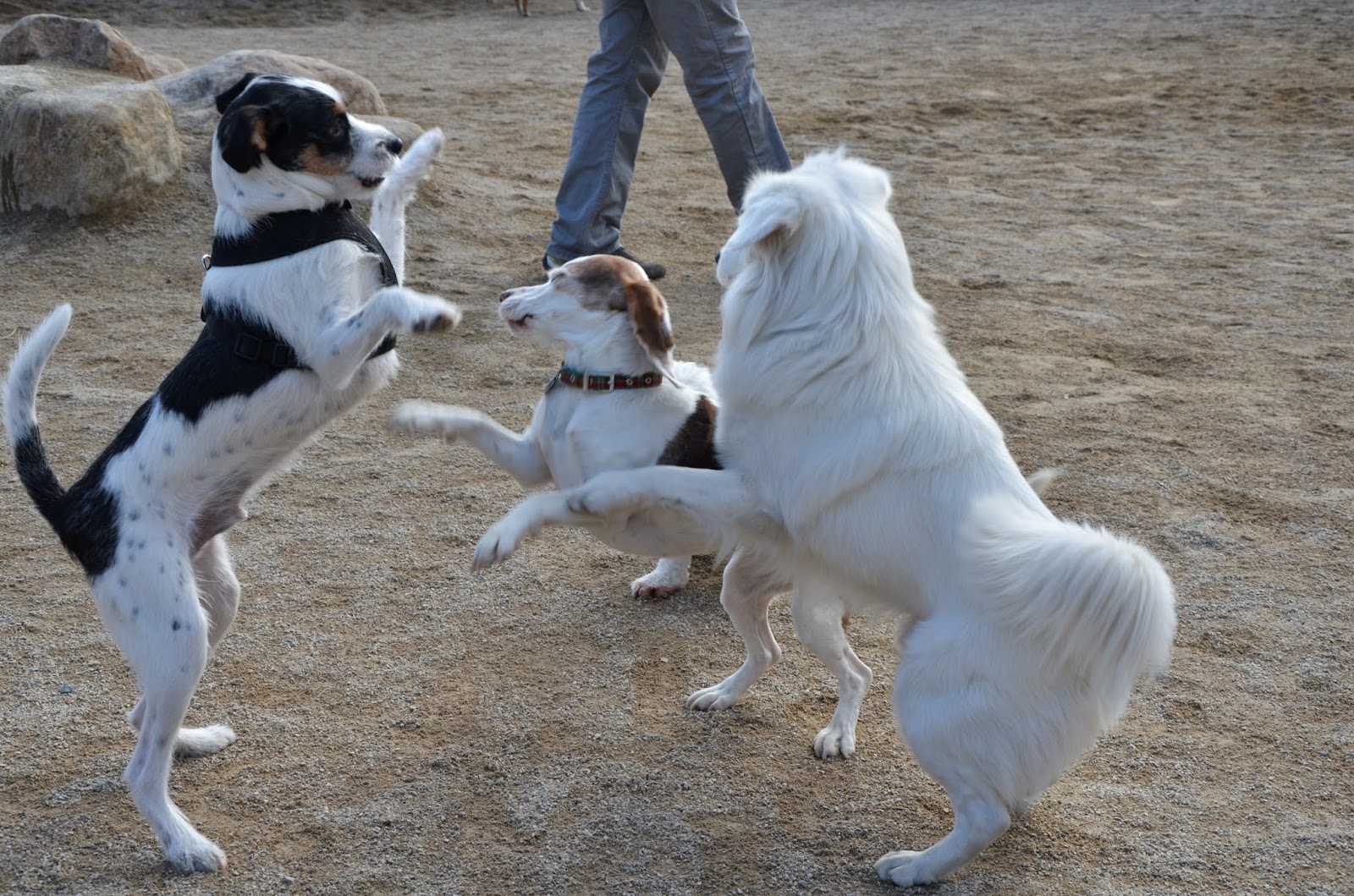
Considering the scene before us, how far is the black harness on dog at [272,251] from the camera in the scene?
309 centimetres

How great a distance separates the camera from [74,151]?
677 centimetres

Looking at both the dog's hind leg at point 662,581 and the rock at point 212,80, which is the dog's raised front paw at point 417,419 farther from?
the rock at point 212,80

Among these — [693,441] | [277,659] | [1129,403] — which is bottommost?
[277,659]

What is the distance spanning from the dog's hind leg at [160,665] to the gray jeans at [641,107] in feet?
12.6

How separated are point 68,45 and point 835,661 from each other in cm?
745

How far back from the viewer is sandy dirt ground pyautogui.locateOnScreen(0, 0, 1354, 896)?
289 centimetres

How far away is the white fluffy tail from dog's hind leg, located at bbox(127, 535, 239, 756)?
0.51m

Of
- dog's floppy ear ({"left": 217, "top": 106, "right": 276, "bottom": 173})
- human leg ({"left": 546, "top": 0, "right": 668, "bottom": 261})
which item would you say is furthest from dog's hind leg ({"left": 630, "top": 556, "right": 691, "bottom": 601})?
human leg ({"left": 546, "top": 0, "right": 668, "bottom": 261})

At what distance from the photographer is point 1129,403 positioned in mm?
5309

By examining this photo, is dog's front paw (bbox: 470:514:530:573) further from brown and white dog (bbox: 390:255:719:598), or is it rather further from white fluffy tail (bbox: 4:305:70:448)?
white fluffy tail (bbox: 4:305:70:448)

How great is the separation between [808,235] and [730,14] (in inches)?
139

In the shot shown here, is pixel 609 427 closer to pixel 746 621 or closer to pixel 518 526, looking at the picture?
pixel 518 526

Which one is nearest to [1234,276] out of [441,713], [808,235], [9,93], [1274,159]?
[1274,159]

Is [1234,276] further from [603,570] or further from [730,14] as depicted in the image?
[603,570]
